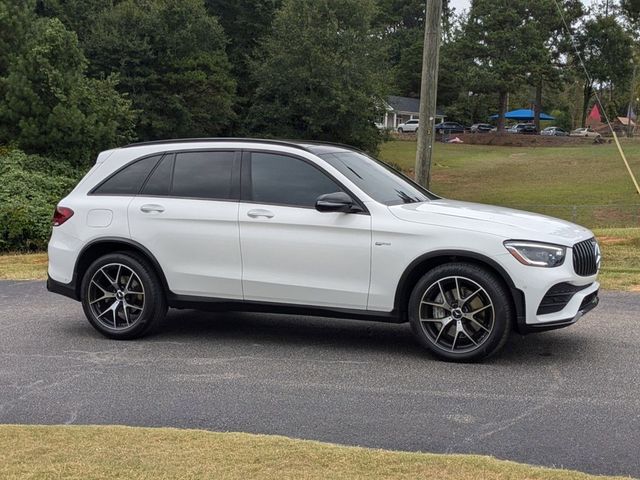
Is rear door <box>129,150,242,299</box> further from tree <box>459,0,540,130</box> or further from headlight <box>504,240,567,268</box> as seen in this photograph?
tree <box>459,0,540,130</box>

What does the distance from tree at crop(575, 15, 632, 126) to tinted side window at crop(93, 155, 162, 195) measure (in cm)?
7874

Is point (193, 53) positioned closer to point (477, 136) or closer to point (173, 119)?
point (173, 119)

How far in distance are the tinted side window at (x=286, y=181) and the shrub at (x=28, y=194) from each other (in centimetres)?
1312

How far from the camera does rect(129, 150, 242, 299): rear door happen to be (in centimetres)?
701

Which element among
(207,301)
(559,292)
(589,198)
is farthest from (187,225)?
(589,198)

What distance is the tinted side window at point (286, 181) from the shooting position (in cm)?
683

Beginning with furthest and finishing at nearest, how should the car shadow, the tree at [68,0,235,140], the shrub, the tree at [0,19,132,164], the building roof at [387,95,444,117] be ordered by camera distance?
the building roof at [387,95,444,117] → the tree at [68,0,235,140] → the tree at [0,19,132,164] → the shrub → the car shadow

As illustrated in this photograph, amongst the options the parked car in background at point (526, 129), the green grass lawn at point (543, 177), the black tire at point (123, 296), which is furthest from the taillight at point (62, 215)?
the parked car in background at point (526, 129)

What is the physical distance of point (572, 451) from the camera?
4.45 meters

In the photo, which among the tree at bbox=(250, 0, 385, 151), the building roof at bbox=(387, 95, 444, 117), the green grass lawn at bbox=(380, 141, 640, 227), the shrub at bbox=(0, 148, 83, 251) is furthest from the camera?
the building roof at bbox=(387, 95, 444, 117)

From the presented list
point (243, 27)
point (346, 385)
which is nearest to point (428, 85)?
point (346, 385)

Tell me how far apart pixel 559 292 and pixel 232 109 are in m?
47.0

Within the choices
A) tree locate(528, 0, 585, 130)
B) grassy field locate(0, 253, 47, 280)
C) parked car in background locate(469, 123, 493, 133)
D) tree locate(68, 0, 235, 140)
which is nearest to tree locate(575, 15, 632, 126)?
tree locate(528, 0, 585, 130)

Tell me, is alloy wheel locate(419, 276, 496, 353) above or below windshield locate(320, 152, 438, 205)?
below
